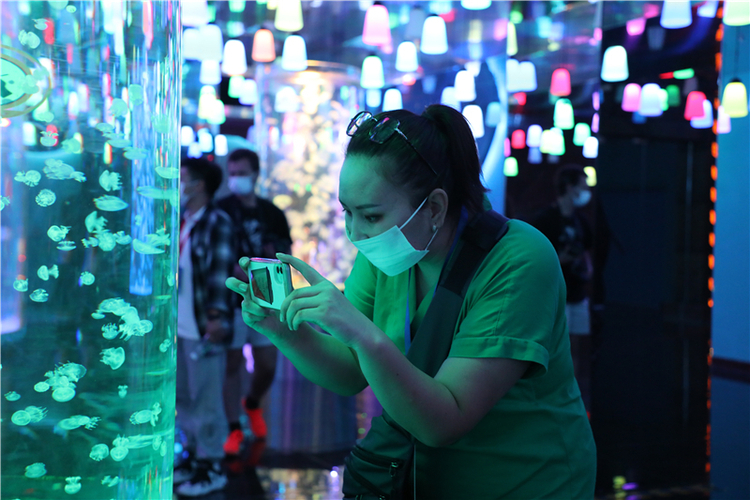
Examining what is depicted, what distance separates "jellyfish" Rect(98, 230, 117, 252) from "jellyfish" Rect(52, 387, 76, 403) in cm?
25

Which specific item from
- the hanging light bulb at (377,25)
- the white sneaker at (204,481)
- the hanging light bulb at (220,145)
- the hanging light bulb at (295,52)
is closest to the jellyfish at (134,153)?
the white sneaker at (204,481)

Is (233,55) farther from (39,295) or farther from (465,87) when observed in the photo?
(39,295)

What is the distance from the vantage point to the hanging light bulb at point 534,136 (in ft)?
16.4

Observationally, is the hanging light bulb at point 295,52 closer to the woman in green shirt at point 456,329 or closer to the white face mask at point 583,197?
the white face mask at point 583,197

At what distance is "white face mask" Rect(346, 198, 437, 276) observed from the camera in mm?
1266

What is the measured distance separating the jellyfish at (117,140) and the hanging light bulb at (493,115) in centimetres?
467

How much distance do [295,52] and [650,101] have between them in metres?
2.84

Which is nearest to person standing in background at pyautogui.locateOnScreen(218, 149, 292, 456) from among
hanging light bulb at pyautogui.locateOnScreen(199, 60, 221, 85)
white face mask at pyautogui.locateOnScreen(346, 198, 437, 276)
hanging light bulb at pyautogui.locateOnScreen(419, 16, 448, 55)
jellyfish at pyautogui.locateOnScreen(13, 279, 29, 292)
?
hanging light bulb at pyautogui.locateOnScreen(419, 16, 448, 55)

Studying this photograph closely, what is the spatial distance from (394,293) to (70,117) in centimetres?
68

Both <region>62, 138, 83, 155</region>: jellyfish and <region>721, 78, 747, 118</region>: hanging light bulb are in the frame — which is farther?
<region>721, 78, 747, 118</region>: hanging light bulb

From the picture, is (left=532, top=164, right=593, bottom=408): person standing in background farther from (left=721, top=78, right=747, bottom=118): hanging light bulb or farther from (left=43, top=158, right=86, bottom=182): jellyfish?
(left=43, top=158, right=86, bottom=182): jellyfish

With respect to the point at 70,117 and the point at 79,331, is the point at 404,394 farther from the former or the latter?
the point at 70,117

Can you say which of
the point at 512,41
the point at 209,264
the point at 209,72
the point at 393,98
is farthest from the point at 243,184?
the point at 209,72

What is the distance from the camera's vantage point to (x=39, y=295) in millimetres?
1174
